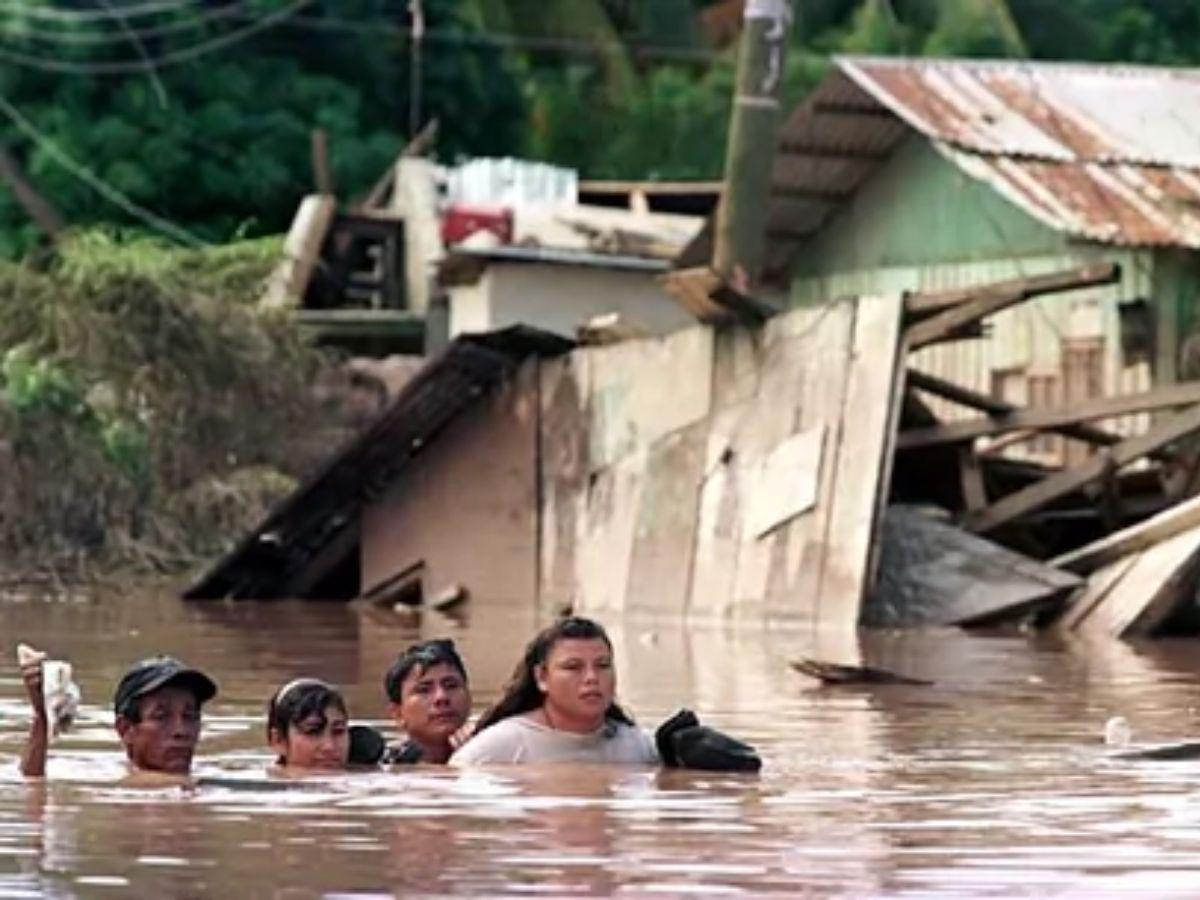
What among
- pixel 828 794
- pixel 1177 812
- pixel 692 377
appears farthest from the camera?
pixel 692 377

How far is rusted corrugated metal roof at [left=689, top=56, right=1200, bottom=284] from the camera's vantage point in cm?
2664

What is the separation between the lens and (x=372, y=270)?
3950 cm

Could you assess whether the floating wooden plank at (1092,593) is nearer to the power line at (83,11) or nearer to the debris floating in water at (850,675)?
the debris floating in water at (850,675)

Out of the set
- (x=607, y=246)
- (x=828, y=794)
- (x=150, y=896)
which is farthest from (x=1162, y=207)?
(x=150, y=896)

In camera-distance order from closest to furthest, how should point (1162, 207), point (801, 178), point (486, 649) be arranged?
point (486, 649) < point (1162, 207) < point (801, 178)

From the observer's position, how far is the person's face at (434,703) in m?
13.1

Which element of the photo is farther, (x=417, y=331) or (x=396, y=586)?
(x=417, y=331)

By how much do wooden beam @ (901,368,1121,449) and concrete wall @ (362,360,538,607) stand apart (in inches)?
114

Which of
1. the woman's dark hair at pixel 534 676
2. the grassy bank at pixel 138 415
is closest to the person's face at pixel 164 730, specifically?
the woman's dark hair at pixel 534 676

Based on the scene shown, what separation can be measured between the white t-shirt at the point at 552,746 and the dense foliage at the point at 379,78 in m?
24.9

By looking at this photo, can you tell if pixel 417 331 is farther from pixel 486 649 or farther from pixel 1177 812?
pixel 1177 812

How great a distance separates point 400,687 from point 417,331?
24338mm

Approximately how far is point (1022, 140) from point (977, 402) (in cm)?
379

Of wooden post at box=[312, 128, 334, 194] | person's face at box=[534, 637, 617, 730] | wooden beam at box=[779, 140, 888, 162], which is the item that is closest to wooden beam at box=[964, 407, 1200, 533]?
wooden beam at box=[779, 140, 888, 162]
